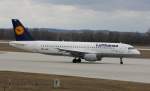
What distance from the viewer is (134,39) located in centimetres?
16000

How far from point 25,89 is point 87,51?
32646 millimetres

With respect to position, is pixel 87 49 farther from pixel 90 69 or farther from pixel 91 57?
pixel 90 69

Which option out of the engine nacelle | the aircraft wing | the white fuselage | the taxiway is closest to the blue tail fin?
the white fuselage

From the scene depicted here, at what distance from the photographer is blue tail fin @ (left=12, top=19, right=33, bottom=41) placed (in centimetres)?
6109

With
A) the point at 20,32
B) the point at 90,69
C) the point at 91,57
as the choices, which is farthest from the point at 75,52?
the point at 90,69

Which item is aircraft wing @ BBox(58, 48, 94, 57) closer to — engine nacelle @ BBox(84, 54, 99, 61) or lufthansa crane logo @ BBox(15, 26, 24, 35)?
engine nacelle @ BBox(84, 54, 99, 61)

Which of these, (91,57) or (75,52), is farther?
(75,52)

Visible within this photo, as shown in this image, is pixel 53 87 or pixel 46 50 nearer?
pixel 53 87

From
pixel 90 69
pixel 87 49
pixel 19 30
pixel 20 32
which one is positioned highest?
pixel 19 30

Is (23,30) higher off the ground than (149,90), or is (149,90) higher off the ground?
(23,30)

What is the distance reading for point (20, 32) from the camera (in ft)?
202

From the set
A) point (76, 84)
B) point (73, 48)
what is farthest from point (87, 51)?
point (76, 84)

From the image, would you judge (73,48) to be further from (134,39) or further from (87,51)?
(134,39)

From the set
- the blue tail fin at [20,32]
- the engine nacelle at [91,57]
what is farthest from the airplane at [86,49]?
the blue tail fin at [20,32]
